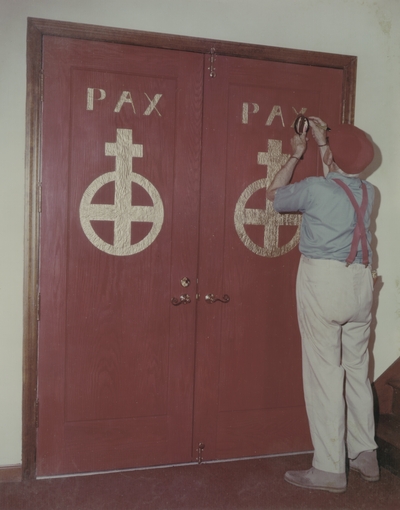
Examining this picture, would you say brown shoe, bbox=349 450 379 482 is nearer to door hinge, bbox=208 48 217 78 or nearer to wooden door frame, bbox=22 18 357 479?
wooden door frame, bbox=22 18 357 479

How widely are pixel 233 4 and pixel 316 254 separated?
1.28m

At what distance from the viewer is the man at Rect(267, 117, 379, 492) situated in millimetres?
2314

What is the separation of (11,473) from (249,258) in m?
1.53

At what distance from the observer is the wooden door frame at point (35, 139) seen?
2334 millimetres

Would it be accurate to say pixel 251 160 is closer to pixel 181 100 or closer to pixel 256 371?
pixel 181 100

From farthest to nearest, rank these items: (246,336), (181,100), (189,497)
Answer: (246,336) < (181,100) < (189,497)

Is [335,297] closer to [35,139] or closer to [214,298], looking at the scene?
[214,298]

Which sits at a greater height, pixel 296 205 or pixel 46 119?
pixel 46 119

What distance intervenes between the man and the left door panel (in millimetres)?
570

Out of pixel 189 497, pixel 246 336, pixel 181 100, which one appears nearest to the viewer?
pixel 189 497

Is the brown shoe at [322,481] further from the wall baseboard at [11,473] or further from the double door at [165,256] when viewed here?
the wall baseboard at [11,473]

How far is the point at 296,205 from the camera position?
7.80 feet

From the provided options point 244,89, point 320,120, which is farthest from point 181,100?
point 320,120

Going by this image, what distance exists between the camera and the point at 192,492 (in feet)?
7.88
